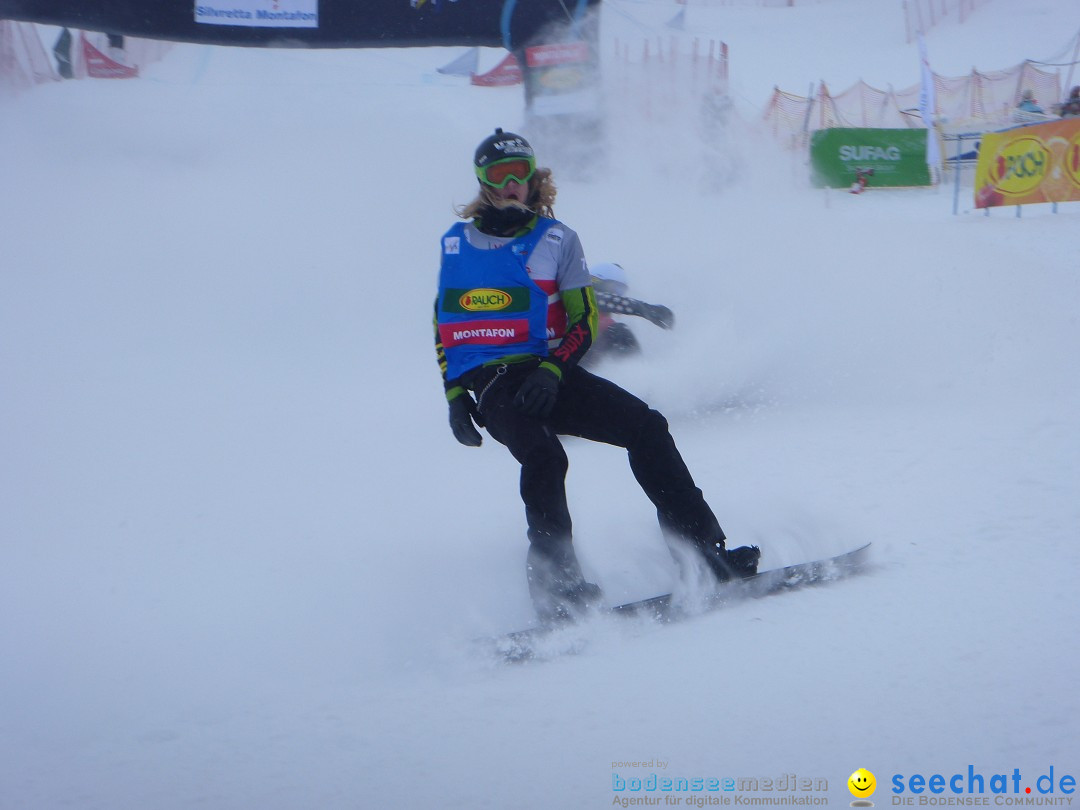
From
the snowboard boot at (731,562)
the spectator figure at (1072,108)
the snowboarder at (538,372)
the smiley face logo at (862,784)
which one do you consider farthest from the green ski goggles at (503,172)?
the spectator figure at (1072,108)

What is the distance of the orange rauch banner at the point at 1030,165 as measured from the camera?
11.7 m

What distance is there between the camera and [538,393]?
117 inches

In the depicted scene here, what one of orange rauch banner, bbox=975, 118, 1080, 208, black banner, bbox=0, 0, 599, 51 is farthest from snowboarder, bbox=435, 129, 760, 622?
orange rauch banner, bbox=975, 118, 1080, 208

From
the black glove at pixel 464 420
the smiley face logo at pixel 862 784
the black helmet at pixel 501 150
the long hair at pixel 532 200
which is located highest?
the black helmet at pixel 501 150

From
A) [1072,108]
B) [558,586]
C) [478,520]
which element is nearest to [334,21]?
[478,520]

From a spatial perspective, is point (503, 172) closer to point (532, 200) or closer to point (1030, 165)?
point (532, 200)

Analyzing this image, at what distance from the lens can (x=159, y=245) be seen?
11.3 metres

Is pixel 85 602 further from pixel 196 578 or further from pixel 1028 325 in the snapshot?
pixel 1028 325

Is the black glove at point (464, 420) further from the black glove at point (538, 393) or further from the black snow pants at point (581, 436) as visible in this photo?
the black glove at point (538, 393)

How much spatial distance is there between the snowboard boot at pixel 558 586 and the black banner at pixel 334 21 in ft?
36.1

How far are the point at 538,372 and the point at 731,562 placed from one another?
2.94 feet

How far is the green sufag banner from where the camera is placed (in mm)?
17031

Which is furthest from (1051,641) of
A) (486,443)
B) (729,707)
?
(486,443)

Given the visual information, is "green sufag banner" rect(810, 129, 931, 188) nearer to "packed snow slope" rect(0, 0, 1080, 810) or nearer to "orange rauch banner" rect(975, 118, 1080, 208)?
"orange rauch banner" rect(975, 118, 1080, 208)
